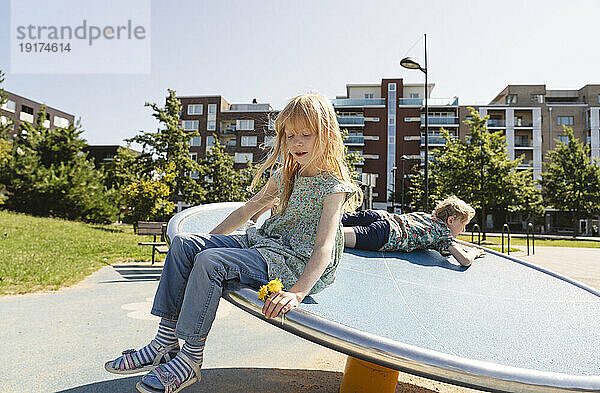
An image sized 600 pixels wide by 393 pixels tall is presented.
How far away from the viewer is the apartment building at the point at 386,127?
53812mm

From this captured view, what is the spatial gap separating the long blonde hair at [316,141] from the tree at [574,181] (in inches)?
1595

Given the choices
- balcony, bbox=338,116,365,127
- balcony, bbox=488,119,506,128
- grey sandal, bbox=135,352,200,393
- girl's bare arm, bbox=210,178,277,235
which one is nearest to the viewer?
grey sandal, bbox=135,352,200,393

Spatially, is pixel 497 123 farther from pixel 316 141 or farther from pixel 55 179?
pixel 316 141

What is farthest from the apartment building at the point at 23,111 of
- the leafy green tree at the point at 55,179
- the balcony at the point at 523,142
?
the balcony at the point at 523,142

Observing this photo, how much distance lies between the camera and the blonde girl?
6.31ft

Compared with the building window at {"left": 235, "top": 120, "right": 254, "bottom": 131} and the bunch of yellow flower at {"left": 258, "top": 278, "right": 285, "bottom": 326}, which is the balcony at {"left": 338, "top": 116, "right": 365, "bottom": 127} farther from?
the bunch of yellow flower at {"left": 258, "top": 278, "right": 285, "bottom": 326}

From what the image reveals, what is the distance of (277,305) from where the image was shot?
183 cm

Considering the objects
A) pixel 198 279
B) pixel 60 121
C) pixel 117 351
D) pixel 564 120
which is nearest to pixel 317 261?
pixel 198 279

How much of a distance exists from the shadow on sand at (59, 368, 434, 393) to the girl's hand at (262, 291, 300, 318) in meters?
1.71

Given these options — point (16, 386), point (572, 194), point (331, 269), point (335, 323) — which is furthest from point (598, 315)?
point (572, 194)

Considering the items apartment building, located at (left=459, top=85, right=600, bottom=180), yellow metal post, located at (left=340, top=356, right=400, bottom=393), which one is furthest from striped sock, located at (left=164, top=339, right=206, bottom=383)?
apartment building, located at (left=459, top=85, right=600, bottom=180)

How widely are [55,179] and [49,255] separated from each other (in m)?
14.6

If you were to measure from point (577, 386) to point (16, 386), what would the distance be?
3327 mm

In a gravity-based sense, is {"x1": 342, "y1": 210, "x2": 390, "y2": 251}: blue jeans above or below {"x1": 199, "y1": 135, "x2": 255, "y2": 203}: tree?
below
